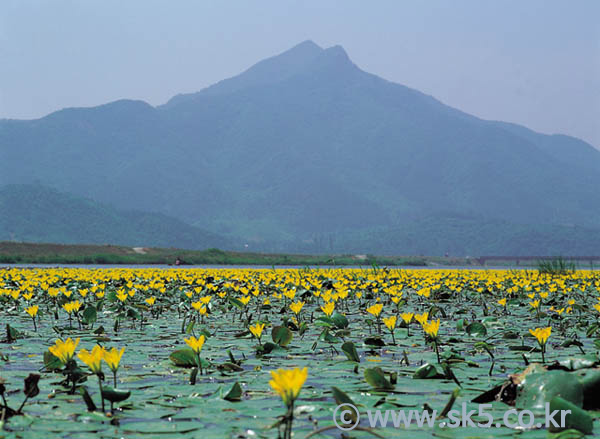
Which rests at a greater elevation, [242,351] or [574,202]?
[574,202]

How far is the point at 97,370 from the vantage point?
10.2ft

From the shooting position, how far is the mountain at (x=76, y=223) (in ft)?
386

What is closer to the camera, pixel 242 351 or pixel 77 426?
pixel 77 426

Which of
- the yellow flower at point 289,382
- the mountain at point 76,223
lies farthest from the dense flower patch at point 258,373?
the mountain at point 76,223

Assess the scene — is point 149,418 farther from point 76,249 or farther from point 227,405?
point 76,249

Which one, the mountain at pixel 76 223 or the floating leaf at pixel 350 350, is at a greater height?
the mountain at pixel 76 223

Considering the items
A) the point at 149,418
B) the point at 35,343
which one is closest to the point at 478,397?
the point at 149,418

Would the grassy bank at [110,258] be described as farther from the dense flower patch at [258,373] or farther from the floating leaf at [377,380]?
the floating leaf at [377,380]

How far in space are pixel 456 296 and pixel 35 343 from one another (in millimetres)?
9099

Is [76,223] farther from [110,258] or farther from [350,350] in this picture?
[350,350]

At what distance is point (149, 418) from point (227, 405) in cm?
44

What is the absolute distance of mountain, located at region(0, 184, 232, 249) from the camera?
117625 mm

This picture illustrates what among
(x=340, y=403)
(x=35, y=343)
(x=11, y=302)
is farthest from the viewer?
(x=11, y=302)

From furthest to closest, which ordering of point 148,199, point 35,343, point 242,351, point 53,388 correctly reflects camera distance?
point 148,199 → point 35,343 → point 242,351 → point 53,388
